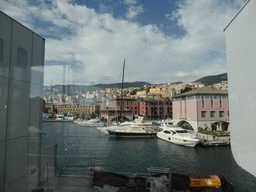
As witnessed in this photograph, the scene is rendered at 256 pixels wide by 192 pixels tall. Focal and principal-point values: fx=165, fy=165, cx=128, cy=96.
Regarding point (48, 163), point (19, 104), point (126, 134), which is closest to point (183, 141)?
point (126, 134)

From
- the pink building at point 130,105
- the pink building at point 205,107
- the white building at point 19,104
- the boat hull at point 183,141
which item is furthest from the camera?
the pink building at point 130,105

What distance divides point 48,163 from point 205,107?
306 inches

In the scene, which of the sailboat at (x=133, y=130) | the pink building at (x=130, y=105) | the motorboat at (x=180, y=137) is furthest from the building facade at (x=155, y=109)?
the motorboat at (x=180, y=137)

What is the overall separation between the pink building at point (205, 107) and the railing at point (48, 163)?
706 centimetres

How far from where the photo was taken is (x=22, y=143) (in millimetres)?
1766

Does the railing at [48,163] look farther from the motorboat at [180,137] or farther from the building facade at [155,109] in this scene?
the building facade at [155,109]

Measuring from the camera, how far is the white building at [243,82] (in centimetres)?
118

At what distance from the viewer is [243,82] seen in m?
1.26

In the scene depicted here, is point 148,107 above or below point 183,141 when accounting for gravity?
above

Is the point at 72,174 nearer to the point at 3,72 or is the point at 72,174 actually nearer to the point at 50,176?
the point at 50,176

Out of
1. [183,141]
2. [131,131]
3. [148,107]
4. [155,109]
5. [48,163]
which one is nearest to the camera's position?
[48,163]

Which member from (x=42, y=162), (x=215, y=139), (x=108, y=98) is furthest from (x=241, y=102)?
(x=108, y=98)

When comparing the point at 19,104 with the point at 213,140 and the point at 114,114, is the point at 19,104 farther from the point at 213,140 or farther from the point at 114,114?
the point at 114,114

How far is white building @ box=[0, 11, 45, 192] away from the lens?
1.56 m
